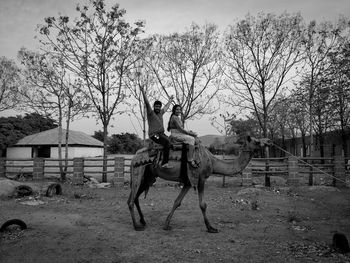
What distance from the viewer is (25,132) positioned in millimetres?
42312

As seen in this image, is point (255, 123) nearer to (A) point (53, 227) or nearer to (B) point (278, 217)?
(B) point (278, 217)

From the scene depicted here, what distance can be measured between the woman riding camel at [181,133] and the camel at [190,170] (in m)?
0.17

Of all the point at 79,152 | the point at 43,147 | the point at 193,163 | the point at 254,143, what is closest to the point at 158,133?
the point at 193,163

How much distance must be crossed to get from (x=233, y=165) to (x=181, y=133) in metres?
1.46

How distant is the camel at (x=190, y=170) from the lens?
7.32m

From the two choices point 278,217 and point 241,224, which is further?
point 278,217

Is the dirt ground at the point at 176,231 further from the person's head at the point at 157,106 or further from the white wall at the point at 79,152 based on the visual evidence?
the white wall at the point at 79,152

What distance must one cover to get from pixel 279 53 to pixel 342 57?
5.51 meters

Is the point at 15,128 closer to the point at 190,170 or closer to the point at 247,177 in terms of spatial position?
the point at 247,177

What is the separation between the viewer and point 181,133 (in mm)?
7594

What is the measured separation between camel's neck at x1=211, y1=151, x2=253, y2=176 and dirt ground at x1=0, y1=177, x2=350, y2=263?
1393 millimetres

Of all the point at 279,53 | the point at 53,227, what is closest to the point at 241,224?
the point at 53,227

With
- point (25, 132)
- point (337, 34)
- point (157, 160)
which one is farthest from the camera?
point (25, 132)

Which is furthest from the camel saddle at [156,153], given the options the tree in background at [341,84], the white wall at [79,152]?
the white wall at [79,152]
